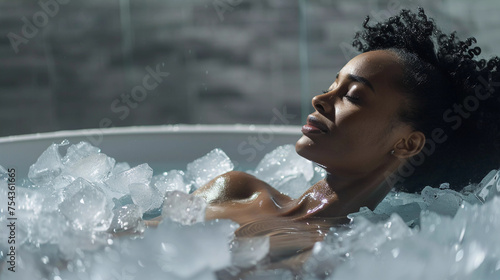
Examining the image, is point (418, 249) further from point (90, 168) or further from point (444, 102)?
point (90, 168)

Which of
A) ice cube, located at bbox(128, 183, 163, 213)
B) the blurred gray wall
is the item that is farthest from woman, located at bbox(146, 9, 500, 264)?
the blurred gray wall

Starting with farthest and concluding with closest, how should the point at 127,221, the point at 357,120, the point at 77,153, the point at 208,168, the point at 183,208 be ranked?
the point at 208,168, the point at 77,153, the point at 357,120, the point at 127,221, the point at 183,208

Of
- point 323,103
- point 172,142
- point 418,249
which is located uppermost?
point 323,103

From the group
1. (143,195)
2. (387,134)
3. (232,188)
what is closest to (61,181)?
(143,195)

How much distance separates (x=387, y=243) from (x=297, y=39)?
4.53 m

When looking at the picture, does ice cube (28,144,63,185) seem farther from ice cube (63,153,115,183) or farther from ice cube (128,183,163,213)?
ice cube (128,183,163,213)

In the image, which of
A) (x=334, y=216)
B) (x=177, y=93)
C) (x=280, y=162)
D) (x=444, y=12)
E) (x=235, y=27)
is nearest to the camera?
(x=334, y=216)

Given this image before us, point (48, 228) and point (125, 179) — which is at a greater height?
point (48, 228)

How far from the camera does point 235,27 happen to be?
220 inches

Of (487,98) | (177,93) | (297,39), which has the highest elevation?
(487,98)

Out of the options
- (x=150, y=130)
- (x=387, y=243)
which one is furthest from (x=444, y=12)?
(x=387, y=243)

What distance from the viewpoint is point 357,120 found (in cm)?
130

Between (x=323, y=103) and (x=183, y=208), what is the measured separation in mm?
386

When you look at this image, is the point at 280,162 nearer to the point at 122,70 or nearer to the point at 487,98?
the point at 487,98
